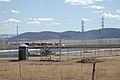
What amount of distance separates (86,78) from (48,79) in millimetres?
2884

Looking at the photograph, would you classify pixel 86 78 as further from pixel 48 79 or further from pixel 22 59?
pixel 22 59

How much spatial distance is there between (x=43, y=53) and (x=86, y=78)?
5155 centimetres

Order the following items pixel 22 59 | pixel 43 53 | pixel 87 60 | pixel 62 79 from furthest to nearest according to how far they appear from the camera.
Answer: pixel 43 53, pixel 22 59, pixel 87 60, pixel 62 79

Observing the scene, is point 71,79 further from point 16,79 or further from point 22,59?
point 22,59

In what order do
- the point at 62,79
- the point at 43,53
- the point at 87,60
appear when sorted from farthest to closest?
the point at 43,53 < the point at 87,60 < the point at 62,79

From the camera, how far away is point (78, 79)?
24.3 m

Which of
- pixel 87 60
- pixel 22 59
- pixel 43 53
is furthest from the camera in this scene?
pixel 43 53

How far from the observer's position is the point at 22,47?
57.2 m

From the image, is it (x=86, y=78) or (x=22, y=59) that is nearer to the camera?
(x=86, y=78)

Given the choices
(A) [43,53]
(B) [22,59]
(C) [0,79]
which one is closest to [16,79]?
(C) [0,79]

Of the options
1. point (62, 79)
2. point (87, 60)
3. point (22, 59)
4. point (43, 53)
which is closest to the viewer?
point (62, 79)

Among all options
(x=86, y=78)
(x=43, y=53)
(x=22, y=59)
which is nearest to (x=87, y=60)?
(x=22, y=59)

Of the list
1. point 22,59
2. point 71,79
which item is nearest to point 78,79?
point 71,79

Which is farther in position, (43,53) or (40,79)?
(43,53)
